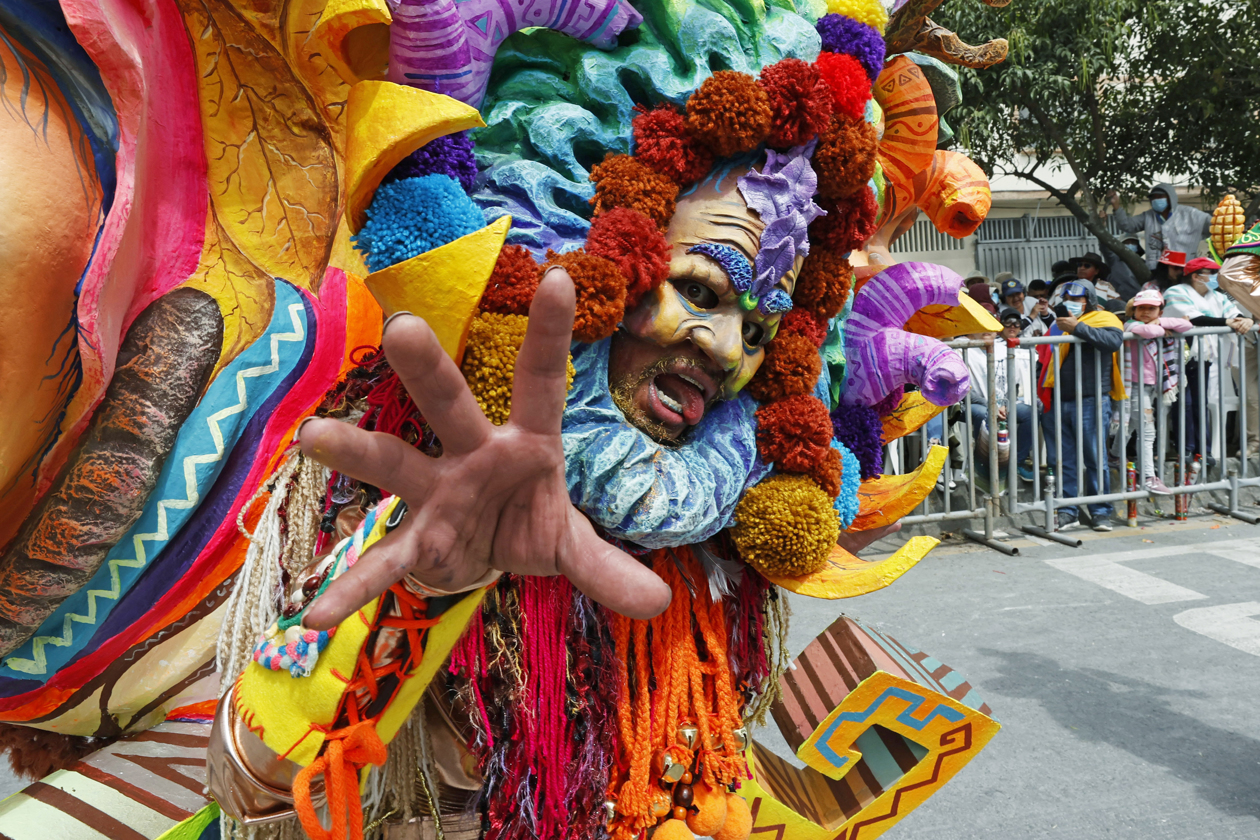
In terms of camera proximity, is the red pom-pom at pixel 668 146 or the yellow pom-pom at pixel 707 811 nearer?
the red pom-pom at pixel 668 146

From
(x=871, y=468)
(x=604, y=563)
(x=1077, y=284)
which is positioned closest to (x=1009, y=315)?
(x=1077, y=284)

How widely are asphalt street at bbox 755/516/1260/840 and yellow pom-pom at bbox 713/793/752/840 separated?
1333 millimetres

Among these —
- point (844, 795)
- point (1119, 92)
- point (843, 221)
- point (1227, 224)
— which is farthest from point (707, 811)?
point (1119, 92)

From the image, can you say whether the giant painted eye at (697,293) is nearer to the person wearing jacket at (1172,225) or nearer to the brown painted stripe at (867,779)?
the brown painted stripe at (867,779)

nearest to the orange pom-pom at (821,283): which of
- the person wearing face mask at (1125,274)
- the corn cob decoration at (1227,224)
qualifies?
the corn cob decoration at (1227,224)

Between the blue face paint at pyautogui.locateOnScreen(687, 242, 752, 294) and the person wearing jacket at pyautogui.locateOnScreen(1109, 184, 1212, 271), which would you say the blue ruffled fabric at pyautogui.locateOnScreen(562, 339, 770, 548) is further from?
the person wearing jacket at pyautogui.locateOnScreen(1109, 184, 1212, 271)

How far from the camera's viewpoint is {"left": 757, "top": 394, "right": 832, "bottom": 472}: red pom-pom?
1601 mm

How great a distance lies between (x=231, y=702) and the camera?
1.27 meters

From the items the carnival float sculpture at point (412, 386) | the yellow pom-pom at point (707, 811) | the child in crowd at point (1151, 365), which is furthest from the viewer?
the child in crowd at point (1151, 365)

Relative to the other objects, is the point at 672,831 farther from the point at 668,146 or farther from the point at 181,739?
the point at 668,146

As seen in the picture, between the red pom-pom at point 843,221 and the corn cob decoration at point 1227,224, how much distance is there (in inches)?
127

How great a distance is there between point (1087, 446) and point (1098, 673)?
2492mm

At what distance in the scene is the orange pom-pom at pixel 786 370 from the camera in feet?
5.31

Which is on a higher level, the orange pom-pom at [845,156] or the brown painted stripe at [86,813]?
the orange pom-pom at [845,156]
